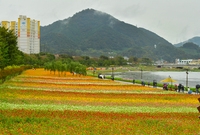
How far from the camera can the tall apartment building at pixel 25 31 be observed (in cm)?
17788

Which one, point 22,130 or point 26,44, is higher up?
point 26,44

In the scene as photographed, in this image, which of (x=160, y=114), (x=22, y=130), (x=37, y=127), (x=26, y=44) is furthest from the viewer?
(x=26, y=44)

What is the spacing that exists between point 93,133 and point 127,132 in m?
1.56

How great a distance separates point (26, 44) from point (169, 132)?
581 feet

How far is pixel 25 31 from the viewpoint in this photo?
180 meters

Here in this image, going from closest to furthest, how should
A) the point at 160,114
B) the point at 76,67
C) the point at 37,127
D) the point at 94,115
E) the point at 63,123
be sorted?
the point at 37,127 → the point at 63,123 → the point at 94,115 → the point at 160,114 → the point at 76,67

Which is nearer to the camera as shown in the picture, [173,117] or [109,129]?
[109,129]

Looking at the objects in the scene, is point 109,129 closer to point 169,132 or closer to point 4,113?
point 169,132

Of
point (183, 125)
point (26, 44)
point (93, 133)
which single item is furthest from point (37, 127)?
point (26, 44)

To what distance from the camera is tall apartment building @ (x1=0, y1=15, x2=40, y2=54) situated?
178 m

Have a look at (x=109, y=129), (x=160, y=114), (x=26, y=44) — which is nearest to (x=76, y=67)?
(x=160, y=114)

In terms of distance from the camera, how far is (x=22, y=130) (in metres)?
12.6

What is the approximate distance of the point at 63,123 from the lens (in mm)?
14688

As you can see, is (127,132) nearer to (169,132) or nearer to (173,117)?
(169,132)
